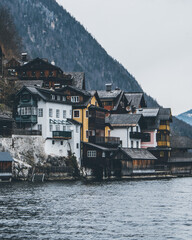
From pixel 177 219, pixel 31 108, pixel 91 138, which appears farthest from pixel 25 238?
pixel 91 138


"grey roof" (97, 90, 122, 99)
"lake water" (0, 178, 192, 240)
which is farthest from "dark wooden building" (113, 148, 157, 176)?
"lake water" (0, 178, 192, 240)

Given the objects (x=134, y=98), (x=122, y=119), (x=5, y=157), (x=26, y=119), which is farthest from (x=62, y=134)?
(x=134, y=98)

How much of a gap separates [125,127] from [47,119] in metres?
26.9

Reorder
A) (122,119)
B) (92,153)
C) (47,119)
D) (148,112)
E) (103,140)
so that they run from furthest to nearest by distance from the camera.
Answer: (148,112) → (122,119) → (103,140) → (92,153) → (47,119)

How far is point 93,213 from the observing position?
59.7m

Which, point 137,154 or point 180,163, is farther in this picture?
point 180,163

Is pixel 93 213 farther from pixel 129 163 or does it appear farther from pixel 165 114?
pixel 165 114

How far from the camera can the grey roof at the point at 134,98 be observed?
525 feet

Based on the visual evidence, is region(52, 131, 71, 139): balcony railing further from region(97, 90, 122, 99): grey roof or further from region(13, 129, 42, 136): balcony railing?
region(97, 90, 122, 99): grey roof

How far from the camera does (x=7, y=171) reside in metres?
96.4

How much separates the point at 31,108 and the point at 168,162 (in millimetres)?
42644

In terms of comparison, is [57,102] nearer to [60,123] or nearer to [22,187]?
[60,123]

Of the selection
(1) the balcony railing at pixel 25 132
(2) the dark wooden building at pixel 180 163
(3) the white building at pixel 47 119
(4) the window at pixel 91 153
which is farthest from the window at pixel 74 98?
(2) the dark wooden building at pixel 180 163

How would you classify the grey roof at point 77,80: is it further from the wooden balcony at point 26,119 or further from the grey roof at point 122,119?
the wooden balcony at point 26,119
